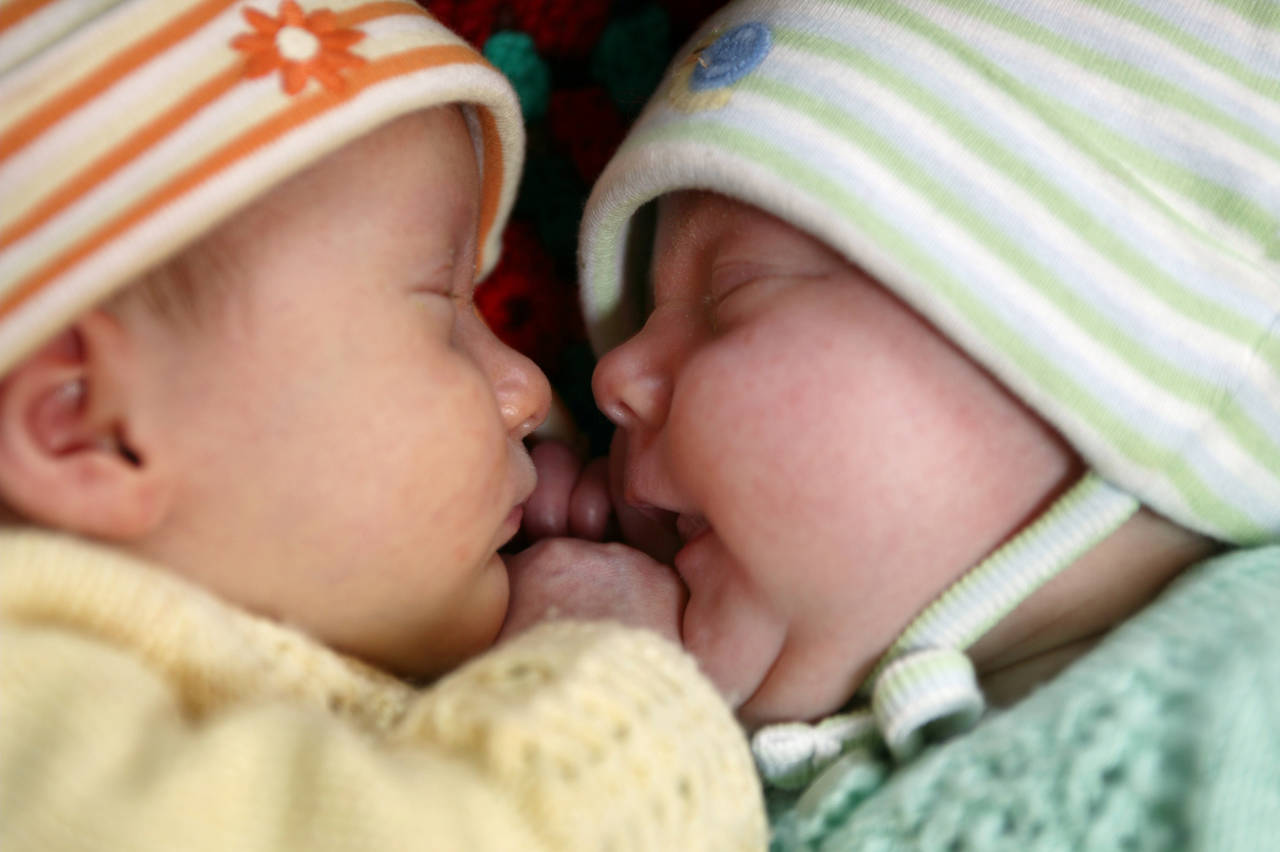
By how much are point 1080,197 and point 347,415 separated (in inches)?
27.3

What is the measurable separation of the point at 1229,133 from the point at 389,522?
2.80ft

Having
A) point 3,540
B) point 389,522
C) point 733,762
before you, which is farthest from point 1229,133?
point 3,540

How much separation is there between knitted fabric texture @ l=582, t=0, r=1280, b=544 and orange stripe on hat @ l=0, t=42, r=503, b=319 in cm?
29

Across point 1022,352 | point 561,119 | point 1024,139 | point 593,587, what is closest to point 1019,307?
point 1022,352

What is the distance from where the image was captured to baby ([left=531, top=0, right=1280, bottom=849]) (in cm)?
95

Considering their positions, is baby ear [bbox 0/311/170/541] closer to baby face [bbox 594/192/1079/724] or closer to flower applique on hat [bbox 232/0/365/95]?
flower applique on hat [bbox 232/0/365/95]

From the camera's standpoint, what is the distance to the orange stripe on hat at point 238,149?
0.83 metres

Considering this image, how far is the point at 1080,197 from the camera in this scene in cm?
97

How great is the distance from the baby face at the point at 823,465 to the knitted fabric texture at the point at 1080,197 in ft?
0.17

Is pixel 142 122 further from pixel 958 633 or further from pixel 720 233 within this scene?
pixel 958 633

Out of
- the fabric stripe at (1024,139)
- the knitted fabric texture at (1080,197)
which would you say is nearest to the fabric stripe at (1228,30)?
the knitted fabric texture at (1080,197)

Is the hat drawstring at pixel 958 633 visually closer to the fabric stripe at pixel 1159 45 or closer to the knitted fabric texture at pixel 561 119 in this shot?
the fabric stripe at pixel 1159 45

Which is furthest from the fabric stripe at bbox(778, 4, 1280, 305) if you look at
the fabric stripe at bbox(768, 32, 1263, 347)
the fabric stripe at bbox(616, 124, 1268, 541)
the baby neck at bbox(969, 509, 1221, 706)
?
the baby neck at bbox(969, 509, 1221, 706)

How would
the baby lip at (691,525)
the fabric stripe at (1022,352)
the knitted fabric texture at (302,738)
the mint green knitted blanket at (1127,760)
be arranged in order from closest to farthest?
1. the knitted fabric texture at (302,738)
2. the mint green knitted blanket at (1127,760)
3. the fabric stripe at (1022,352)
4. the baby lip at (691,525)
